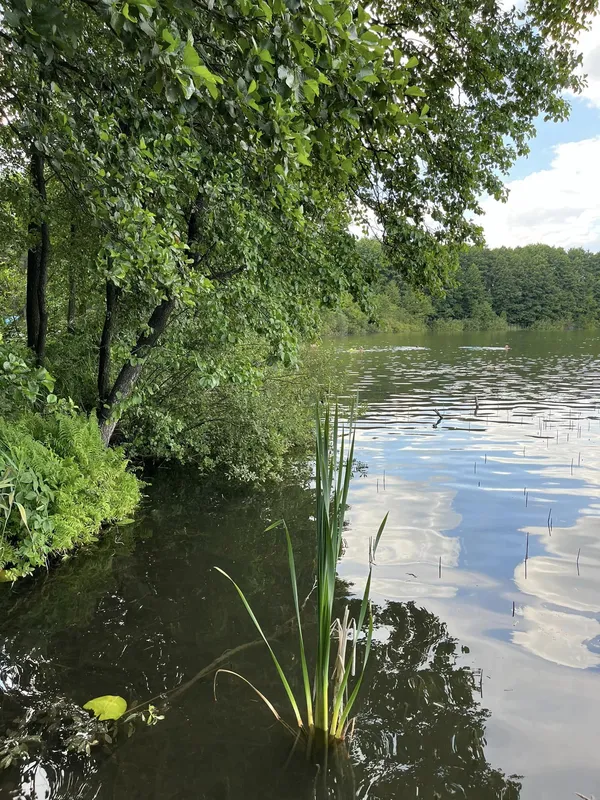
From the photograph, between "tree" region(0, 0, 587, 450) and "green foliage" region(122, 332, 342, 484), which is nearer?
"tree" region(0, 0, 587, 450)

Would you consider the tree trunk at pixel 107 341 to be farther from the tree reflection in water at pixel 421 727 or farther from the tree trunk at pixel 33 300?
the tree reflection in water at pixel 421 727

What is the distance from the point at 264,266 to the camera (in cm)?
771

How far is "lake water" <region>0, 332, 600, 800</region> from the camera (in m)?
3.37

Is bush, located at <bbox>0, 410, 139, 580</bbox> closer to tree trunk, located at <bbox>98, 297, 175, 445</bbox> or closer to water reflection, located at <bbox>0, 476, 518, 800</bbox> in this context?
water reflection, located at <bbox>0, 476, 518, 800</bbox>

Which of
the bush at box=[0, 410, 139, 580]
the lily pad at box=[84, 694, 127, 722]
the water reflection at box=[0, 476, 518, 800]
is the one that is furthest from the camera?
the bush at box=[0, 410, 139, 580]

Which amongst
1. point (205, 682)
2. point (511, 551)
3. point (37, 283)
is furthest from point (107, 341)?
point (511, 551)

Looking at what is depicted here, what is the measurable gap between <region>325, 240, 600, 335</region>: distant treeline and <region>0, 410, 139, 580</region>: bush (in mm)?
79279

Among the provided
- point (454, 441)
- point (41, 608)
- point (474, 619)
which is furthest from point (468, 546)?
point (454, 441)

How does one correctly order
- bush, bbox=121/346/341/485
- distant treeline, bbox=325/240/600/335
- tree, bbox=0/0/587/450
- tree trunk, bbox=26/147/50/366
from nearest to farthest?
1. tree, bbox=0/0/587/450
2. tree trunk, bbox=26/147/50/366
3. bush, bbox=121/346/341/485
4. distant treeline, bbox=325/240/600/335

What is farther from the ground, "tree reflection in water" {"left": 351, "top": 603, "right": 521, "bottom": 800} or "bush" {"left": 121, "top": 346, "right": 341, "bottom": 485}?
"bush" {"left": 121, "top": 346, "right": 341, "bottom": 485}

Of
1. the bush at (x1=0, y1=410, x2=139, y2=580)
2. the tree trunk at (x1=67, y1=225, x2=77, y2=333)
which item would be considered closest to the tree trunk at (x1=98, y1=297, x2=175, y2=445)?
the bush at (x1=0, y1=410, x2=139, y2=580)

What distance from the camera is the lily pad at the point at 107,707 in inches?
147

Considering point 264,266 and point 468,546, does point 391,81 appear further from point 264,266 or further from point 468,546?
point 468,546

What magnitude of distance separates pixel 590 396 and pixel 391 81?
70.4 ft
